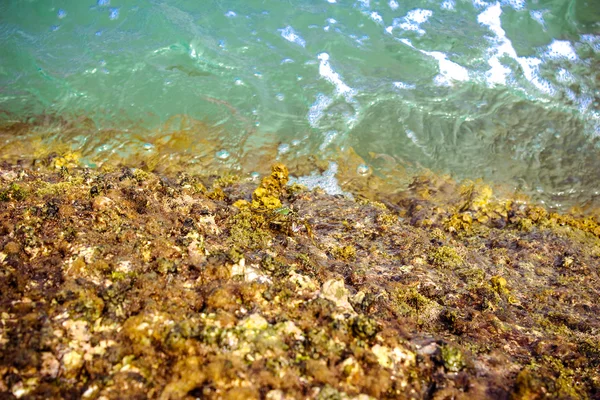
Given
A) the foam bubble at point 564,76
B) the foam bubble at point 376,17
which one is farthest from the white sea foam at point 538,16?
the foam bubble at point 376,17

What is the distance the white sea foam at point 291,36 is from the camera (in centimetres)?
1409

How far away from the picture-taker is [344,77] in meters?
12.9

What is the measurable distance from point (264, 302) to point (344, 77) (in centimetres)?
956

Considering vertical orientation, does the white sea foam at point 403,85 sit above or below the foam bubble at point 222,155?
above

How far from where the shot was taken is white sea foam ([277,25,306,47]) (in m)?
14.1

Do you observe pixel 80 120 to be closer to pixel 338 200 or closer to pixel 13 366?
pixel 338 200

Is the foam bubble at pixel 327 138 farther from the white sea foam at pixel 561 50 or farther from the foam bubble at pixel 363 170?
the white sea foam at pixel 561 50

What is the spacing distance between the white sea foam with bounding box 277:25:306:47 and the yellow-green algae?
25.2 feet

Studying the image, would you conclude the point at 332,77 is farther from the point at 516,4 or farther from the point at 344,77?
the point at 516,4

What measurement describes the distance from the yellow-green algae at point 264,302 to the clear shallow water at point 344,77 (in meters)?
3.32

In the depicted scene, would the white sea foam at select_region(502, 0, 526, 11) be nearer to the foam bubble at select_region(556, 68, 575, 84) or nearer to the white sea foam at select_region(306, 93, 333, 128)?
the foam bubble at select_region(556, 68, 575, 84)

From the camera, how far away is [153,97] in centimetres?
1202

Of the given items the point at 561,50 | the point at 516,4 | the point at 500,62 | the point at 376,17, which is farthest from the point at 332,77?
the point at 516,4

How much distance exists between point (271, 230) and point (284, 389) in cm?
321
